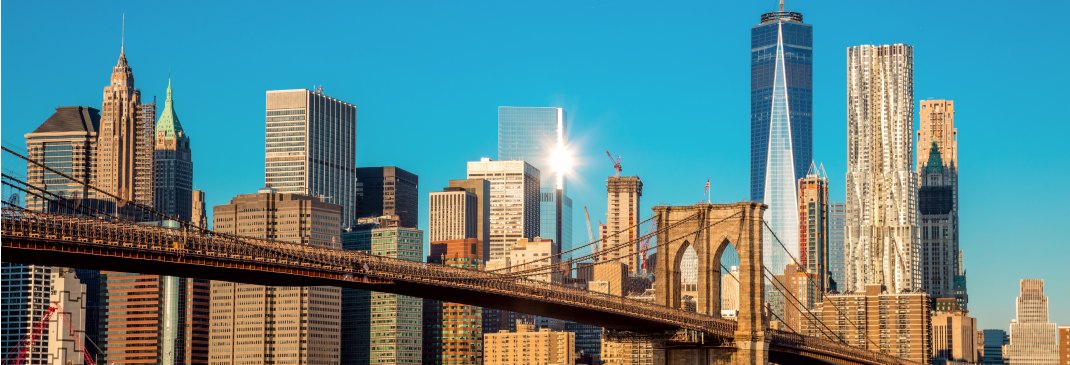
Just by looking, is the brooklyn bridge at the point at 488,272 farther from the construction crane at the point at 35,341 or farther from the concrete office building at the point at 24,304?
the concrete office building at the point at 24,304

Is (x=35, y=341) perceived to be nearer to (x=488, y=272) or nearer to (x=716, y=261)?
(x=716, y=261)

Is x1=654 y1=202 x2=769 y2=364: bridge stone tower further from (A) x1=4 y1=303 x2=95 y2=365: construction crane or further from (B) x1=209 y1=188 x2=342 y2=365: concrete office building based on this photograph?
(B) x1=209 y1=188 x2=342 y2=365: concrete office building

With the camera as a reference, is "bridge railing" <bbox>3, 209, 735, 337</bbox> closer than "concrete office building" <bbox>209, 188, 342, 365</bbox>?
Yes

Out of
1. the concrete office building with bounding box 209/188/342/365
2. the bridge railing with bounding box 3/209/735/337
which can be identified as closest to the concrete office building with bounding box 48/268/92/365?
the concrete office building with bounding box 209/188/342/365

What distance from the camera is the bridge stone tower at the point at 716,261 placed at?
341 ft

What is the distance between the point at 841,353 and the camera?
121375 millimetres

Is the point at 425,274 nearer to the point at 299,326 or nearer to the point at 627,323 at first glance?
the point at 627,323

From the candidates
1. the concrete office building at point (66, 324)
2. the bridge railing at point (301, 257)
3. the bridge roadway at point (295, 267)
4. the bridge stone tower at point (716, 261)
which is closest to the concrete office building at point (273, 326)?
the concrete office building at point (66, 324)

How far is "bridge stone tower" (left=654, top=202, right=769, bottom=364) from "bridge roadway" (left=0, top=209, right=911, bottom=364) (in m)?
1.21

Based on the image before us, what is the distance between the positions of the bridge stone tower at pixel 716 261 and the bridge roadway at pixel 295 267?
3.96 feet

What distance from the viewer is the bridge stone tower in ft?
341

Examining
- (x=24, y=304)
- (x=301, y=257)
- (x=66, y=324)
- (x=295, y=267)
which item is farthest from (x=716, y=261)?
(x=24, y=304)

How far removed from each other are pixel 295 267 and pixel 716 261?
111 feet

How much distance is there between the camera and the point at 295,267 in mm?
82500
